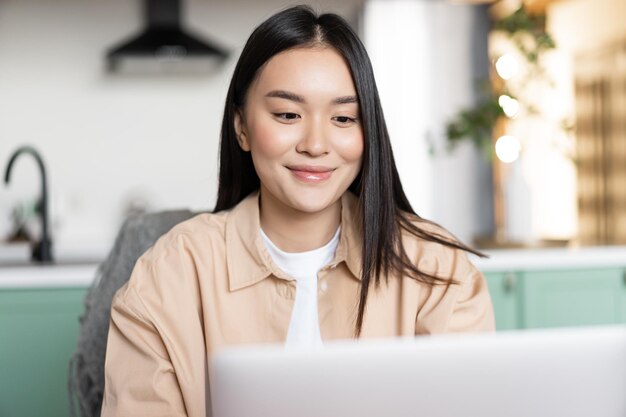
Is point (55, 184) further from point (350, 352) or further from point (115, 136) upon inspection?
point (350, 352)

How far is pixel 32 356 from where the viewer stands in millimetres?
2707

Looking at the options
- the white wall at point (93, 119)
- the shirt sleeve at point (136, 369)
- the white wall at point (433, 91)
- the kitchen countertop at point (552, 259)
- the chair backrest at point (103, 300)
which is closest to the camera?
the shirt sleeve at point (136, 369)

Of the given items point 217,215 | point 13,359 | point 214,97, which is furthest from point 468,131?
point 214,97

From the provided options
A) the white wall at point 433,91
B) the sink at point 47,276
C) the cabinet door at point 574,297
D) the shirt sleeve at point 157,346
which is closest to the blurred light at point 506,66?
the cabinet door at point 574,297

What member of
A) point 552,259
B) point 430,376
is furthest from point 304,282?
point 552,259

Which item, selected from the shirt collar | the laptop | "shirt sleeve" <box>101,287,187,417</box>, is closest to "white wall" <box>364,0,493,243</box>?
the shirt collar

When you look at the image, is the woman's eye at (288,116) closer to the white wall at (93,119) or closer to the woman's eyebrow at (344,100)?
the woman's eyebrow at (344,100)

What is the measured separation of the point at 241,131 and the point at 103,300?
54 cm

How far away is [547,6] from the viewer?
503 centimetres

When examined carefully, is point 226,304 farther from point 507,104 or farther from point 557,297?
point 507,104

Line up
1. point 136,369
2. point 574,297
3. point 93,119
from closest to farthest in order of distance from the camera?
point 136,369
point 574,297
point 93,119

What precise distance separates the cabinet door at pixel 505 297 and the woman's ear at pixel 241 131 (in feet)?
5.25

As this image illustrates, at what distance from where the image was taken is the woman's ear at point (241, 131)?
1.59m

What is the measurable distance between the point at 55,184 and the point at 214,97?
1100 millimetres
